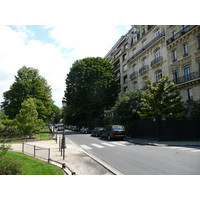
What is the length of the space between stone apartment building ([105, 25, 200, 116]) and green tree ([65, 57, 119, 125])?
17.3 feet

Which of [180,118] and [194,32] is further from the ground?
[194,32]

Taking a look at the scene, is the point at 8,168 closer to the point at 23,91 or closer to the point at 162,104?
the point at 162,104

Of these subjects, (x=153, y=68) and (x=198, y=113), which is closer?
(x=198, y=113)

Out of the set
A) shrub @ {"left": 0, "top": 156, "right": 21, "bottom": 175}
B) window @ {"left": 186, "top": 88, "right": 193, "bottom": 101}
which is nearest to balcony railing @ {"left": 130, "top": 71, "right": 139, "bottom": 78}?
window @ {"left": 186, "top": 88, "right": 193, "bottom": 101}

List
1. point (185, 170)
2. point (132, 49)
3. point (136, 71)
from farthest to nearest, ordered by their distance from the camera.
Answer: point (132, 49) → point (136, 71) → point (185, 170)

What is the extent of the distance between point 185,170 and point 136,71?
101 ft

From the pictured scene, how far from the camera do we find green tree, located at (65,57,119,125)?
3666cm

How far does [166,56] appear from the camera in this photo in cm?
2756

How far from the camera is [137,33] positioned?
123 ft

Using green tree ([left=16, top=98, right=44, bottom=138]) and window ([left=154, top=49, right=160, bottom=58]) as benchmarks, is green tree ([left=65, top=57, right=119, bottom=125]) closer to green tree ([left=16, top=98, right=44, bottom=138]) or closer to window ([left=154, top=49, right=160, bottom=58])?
window ([left=154, top=49, right=160, bottom=58])

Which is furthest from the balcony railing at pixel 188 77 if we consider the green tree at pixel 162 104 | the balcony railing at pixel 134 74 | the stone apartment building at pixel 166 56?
the balcony railing at pixel 134 74

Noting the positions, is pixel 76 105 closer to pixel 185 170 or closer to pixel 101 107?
pixel 101 107

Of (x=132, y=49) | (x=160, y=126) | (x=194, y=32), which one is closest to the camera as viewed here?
(x=160, y=126)

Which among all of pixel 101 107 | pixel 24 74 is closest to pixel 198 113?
pixel 101 107
